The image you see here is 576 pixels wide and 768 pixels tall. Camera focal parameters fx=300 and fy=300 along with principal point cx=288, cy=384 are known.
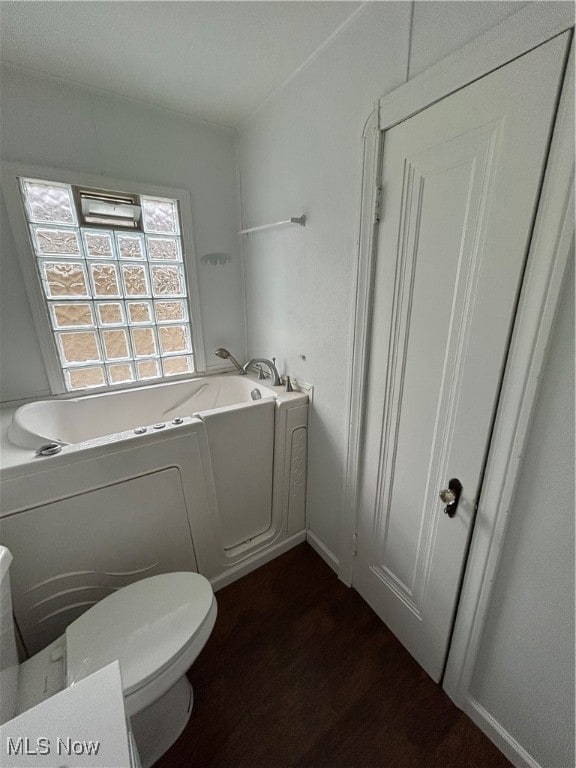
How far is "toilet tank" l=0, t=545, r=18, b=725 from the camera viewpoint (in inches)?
31.1

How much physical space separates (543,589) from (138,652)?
1192 mm

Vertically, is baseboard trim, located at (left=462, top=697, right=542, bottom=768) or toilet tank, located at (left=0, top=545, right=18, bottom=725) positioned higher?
toilet tank, located at (left=0, top=545, right=18, bottom=725)

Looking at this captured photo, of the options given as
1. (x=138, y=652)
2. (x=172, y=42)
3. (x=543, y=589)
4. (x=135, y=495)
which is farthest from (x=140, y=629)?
(x=172, y=42)

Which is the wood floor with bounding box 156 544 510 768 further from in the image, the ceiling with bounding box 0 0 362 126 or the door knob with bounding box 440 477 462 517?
the ceiling with bounding box 0 0 362 126

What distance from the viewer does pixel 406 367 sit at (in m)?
1.11

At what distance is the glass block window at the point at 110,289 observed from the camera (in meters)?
1.65

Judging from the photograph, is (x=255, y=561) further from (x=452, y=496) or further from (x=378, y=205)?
(x=378, y=205)

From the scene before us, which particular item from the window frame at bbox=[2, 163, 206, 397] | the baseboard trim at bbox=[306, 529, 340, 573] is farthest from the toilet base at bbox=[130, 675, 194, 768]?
the window frame at bbox=[2, 163, 206, 397]

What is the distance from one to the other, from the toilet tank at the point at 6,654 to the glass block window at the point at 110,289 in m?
1.25

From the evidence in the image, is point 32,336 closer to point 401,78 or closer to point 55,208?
point 55,208

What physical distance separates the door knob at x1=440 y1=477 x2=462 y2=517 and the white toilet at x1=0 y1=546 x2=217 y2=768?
89 cm

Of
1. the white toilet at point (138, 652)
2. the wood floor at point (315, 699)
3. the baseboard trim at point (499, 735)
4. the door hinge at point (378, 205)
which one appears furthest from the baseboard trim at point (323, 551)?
the door hinge at point (378, 205)

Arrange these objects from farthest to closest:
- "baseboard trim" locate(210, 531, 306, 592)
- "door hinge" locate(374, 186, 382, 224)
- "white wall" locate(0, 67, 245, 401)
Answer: "baseboard trim" locate(210, 531, 306, 592) < "white wall" locate(0, 67, 245, 401) < "door hinge" locate(374, 186, 382, 224)

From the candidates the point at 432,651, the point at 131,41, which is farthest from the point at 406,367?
the point at 131,41
